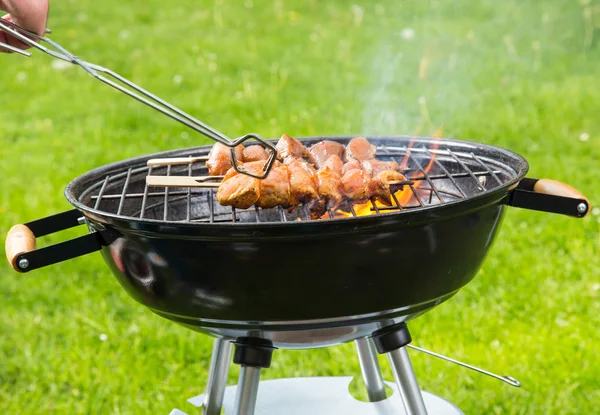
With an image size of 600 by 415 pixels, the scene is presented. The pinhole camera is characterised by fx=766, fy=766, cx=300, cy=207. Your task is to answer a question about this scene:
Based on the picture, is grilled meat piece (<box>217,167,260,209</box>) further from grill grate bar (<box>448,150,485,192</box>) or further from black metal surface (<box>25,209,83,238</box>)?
grill grate bar (<box>448,150,485,192</box>)

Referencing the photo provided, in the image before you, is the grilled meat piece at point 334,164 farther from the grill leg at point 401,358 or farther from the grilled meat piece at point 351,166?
the grill leg at point 401,358

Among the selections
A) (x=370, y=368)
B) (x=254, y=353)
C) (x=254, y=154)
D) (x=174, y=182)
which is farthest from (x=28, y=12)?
(x=370, y=368)

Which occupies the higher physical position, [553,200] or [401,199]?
[401,199]

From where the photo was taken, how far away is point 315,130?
566 cm

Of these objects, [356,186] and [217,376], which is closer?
[356,186]

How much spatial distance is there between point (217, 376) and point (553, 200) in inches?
48.9

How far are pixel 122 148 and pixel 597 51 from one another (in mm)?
4116

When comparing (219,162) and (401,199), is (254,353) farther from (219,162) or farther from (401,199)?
(401,199)

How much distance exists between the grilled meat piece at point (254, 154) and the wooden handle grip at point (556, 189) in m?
0.82

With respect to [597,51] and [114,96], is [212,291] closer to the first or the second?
[114,96]

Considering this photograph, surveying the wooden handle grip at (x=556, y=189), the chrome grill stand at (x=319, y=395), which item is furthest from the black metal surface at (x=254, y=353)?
the wooden handle grip at (x=556, y=189)

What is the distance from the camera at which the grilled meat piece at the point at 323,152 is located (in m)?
2.41

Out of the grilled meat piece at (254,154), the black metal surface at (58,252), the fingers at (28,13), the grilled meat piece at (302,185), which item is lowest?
the black metal surface at (58,252)

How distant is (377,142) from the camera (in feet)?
8.73
